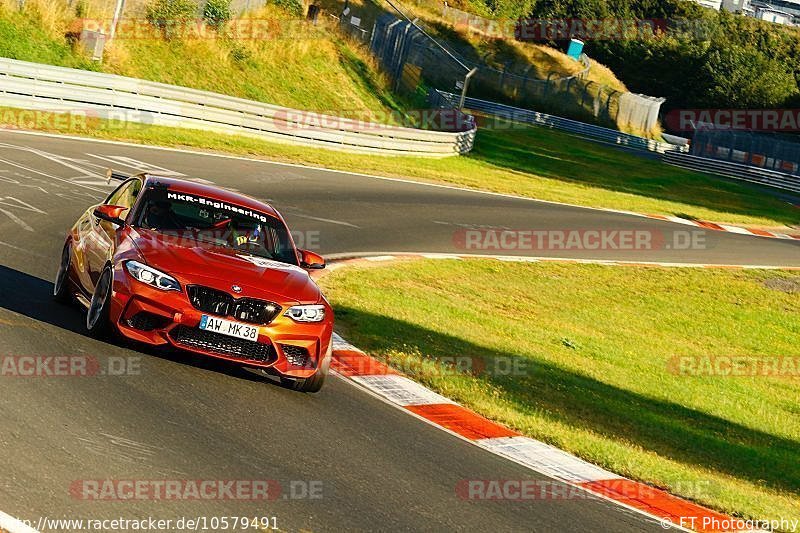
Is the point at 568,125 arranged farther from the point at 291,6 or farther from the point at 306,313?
the point at 306,313

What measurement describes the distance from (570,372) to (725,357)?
5.86m

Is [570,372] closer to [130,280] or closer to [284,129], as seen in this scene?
[130,280]

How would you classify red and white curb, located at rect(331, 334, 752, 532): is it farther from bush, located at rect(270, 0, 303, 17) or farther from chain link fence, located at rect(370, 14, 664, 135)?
chain link fence, located at rect(370, 14, 664, 135)

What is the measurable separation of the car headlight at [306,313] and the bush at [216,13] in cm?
3223

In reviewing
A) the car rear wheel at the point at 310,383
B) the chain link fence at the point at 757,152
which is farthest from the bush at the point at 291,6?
the car rear wheel at the point at 310,383

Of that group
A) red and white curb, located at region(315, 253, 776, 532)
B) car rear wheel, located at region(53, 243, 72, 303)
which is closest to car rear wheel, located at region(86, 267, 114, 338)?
car rear wheel, located at region(53, 243, 72, 303)

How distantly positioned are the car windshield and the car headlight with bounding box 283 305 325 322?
0.92 m

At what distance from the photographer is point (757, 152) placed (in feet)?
203

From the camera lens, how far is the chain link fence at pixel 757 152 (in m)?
61.5

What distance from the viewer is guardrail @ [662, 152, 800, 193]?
189 feet

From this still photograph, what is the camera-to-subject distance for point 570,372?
14.3 meters

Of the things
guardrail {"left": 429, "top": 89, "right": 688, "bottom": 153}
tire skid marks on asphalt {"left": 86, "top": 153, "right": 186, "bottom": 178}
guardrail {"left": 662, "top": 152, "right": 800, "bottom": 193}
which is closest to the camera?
tire skid marks on asphalt {"left": 86, "top": 153, "right": 186, "bottom": 178}

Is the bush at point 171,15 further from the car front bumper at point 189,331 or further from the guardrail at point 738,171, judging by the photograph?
the guardrail at point 738,171

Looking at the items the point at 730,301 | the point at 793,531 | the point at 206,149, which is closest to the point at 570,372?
the point at 793,531
